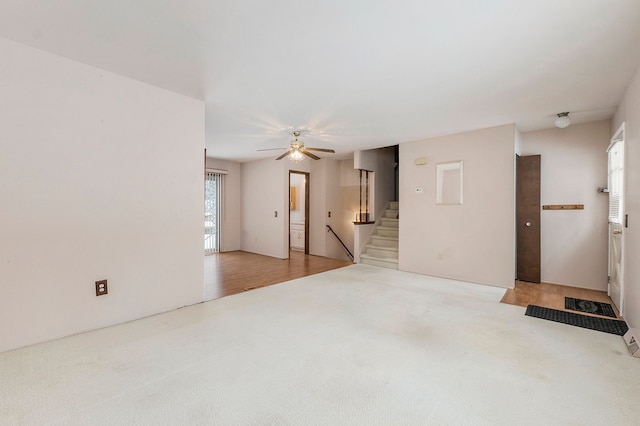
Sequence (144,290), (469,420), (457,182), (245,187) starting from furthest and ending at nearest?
1. (245,187)
2. (457,182)
3. (144,290)
4. (469,420)

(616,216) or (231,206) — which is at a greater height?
(231,206)

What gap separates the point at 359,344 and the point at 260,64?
2.66m

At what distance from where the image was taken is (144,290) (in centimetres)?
313

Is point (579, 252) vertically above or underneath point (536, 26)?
underneath

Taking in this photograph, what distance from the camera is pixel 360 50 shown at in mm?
2402

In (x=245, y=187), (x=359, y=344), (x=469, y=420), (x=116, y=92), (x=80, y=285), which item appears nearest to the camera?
(x=469, y=420)

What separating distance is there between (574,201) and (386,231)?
3.36m

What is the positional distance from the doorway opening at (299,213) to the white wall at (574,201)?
502 cm

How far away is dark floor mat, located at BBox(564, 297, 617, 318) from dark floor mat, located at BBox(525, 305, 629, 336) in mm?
251

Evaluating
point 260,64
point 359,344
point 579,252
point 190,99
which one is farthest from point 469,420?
point 579,252

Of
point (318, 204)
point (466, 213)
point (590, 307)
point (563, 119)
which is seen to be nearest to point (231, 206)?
point (318, 204)

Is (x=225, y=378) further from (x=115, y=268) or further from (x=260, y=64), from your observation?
(x=260, y=64)

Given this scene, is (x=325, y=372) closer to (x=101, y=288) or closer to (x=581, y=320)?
(x=101, y=288)

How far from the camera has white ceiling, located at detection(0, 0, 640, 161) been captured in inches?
75.5
